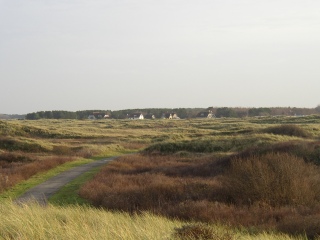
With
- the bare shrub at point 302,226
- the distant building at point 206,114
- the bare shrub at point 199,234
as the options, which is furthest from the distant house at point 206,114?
the bare shrub at point 199,234

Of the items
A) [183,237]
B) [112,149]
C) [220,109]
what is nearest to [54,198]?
[183,237]

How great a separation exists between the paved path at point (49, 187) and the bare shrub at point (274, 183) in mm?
6965

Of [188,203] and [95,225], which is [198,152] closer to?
[188,203]

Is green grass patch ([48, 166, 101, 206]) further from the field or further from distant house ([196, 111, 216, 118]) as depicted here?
distant house ([196, 111, 216, 118])

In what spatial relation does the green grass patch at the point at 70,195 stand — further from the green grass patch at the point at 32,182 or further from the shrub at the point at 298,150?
the shrub at the point at 298,150

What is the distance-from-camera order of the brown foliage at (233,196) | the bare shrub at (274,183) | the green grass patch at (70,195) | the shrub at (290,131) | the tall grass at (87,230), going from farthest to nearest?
the shrub at (290,131) < the green grass patch at (70,195) < the bare shrub at (274,183) < the brown foliage at (233,196) < the tall grass at (87,230)

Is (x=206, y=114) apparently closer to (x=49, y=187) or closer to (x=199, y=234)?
(x=49, y=187)

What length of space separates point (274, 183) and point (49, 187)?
10.2 meters

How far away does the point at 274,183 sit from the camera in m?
16.5

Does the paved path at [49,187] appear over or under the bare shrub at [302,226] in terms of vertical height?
under

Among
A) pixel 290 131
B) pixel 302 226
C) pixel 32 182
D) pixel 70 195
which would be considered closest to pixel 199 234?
pixel 302 226

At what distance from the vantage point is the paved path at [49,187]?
1771 cm

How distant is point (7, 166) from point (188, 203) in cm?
1770

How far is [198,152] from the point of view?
41.2 m
